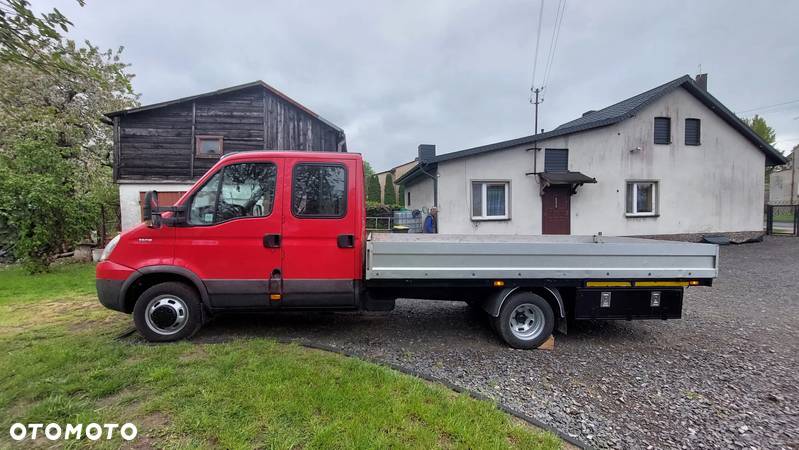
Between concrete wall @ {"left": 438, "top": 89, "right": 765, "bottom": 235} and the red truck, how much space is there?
8.05 metres

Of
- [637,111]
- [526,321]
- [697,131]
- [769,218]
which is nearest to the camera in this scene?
[526,321]

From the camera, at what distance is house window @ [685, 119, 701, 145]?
1401 cm

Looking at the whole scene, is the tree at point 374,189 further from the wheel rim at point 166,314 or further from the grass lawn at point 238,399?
the grass lawn at point 238,399

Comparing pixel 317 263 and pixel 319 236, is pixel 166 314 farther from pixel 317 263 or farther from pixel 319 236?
pixel 319 236

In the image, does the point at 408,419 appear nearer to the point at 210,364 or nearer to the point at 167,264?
the point at 210,364

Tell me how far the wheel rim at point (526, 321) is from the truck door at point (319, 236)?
2006mm

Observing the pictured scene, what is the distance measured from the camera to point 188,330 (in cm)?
413

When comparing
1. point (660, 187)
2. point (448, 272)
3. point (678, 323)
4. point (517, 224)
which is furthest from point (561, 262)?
point (660, 187)

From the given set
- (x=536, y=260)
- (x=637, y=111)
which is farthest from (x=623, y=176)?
(x=536, y=260)

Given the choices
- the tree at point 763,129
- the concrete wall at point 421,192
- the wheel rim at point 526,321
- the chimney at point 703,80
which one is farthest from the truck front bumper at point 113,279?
the tree at point 763,129

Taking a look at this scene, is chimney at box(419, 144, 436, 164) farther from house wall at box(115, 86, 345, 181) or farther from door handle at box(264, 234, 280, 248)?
door handle at box(264, 234, 280, 248)

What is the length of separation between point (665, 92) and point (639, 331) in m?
12.9

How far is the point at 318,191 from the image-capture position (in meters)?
4.17

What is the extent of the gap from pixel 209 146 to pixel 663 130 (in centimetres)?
1834
